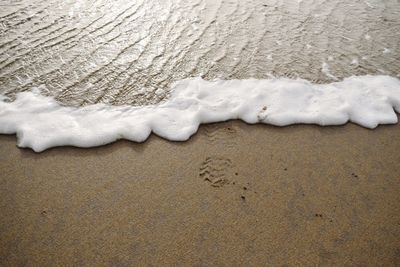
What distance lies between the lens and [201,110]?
7.84 ft

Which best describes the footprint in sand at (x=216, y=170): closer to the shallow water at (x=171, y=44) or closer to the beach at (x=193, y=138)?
the beach at (x=193, y=138)

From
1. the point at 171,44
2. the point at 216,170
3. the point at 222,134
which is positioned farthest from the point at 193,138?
the point at 171,44

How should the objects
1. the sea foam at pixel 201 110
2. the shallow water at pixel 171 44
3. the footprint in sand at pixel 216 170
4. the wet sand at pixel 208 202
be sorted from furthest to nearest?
the shallow water at pixel 171 44 → the sea foam at pixel 201 110 → the footprint in sand at pixel 216 170 → the wet sand at pixel 208 202

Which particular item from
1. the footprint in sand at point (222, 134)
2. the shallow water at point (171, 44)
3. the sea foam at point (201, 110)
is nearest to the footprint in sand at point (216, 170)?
the footprint in sand at point (222, 134)

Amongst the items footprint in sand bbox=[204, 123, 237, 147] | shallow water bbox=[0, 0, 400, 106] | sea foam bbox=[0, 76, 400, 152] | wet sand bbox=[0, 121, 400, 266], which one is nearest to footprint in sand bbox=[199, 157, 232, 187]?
wet sand bbox=[0, 121, 400, 266]

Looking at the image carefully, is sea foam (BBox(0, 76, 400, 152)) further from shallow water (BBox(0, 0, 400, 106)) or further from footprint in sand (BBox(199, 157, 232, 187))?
footprint in sand (BBox(199, 157, 232, 187))

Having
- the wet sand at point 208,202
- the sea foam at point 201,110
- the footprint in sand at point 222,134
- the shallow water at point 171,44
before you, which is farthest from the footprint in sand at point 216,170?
the shallow water at point 171,44

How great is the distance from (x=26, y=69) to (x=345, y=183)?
2.68 m

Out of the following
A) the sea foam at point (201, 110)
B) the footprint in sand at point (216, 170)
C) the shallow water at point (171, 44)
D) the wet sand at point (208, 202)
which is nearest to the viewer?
the wet sand at point (208, 202)

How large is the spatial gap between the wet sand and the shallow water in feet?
2.17

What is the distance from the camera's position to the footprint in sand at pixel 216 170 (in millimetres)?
1913

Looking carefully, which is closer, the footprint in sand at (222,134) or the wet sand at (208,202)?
the wet sand at (208,202)

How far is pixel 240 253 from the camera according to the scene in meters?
1.57

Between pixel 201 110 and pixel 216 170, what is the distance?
0.59m
